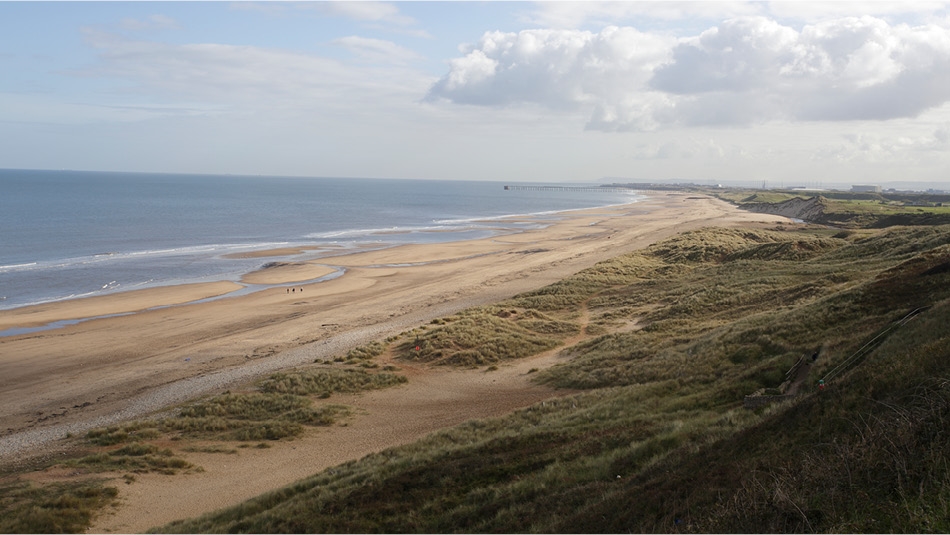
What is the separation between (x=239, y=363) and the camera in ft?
90.8

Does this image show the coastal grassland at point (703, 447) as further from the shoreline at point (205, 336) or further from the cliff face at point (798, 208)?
the cliff face at point (798, 208)

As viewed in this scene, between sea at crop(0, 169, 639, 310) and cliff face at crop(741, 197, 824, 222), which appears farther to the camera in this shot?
cliff face at crop(741, 197, 824, 222)

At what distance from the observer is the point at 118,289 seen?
48.2 meters

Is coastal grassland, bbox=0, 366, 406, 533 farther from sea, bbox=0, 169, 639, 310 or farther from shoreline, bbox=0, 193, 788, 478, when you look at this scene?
sea, bbox=0, 169, 639, 310

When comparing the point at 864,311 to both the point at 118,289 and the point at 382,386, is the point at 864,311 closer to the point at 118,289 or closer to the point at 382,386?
the point at 382,386

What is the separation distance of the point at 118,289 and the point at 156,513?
39829 mm

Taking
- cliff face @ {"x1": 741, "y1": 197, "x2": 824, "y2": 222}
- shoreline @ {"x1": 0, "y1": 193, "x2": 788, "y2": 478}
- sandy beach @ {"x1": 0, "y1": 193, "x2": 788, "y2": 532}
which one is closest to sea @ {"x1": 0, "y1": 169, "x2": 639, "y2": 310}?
sandy beach @ {"x1": 0, "y1": 193, "x2": 788, "y2": 532}

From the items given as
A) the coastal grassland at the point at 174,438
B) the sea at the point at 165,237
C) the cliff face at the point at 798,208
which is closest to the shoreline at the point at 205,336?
the coastal grassland at the point at 174,438

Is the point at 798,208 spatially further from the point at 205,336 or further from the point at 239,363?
the point at 239,363

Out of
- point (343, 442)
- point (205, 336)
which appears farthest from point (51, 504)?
point (205, 336)

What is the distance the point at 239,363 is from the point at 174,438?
9299mm

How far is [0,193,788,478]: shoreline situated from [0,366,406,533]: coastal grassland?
1.81m

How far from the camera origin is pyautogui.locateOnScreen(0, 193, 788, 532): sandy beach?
16625 millimetres

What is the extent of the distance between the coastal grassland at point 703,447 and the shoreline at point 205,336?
347 inches
